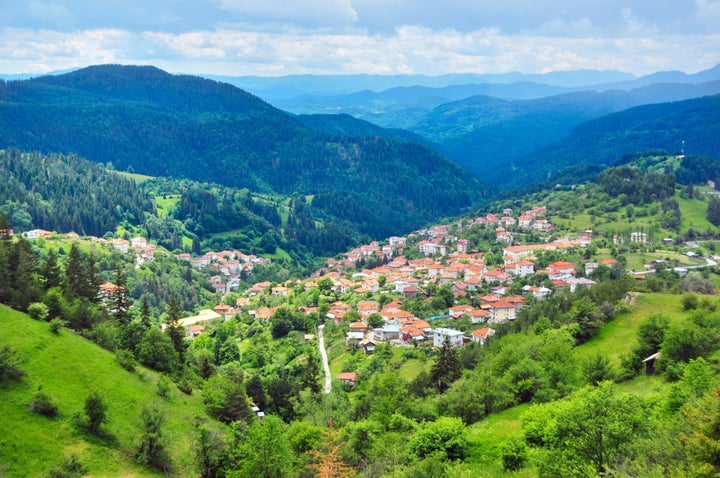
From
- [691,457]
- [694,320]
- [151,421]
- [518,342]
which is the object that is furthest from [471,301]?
[691,457]

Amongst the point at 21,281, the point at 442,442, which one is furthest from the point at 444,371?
the point at 21,281

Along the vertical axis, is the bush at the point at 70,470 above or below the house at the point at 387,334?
above

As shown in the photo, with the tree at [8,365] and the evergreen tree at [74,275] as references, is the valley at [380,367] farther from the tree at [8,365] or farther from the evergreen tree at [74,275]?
the evergreen tree at [74,275]

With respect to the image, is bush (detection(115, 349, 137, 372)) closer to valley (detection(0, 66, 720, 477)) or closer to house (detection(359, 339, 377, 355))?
valley (detection(0, 66, 720, 477))

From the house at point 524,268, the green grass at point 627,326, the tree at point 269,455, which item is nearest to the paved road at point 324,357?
the tree at point 269,455

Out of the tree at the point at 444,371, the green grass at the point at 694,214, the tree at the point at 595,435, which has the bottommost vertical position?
the green grass at the point at 694,214
